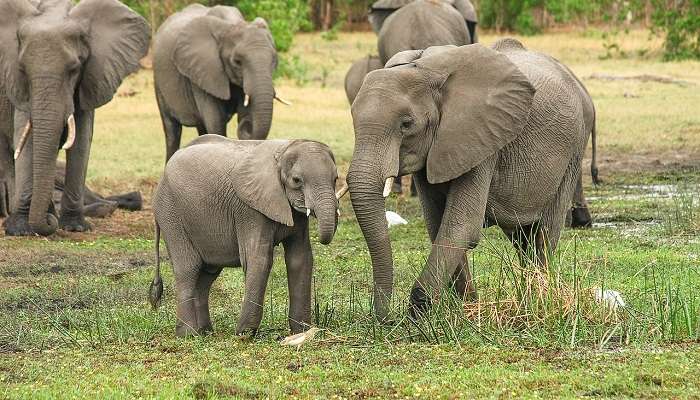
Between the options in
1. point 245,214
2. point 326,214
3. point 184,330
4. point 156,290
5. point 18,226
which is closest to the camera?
point 326,214

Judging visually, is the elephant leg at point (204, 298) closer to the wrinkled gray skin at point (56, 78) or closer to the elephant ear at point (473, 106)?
the elephant ear at point (473, 106)

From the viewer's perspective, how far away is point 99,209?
45.9ft

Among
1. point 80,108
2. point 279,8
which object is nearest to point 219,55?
point 80,108

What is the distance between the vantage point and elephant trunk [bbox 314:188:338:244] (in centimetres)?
738

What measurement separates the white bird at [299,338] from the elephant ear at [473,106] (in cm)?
101

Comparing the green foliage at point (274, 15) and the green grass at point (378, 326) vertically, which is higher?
the green grass at point (378, 326)

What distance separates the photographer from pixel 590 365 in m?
6.68

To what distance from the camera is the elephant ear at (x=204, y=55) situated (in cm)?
1434

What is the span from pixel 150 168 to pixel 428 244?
6229 mm

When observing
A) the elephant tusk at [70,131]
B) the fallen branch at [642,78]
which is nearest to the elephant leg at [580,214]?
the elephant tusk at [70,131]

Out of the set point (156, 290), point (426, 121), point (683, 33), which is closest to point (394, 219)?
point (156, 290)

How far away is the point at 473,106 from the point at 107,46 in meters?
5.83

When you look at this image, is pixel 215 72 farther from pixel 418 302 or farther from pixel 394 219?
pixel 418 302

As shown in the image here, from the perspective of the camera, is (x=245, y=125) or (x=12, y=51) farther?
(x=245, y=125)
